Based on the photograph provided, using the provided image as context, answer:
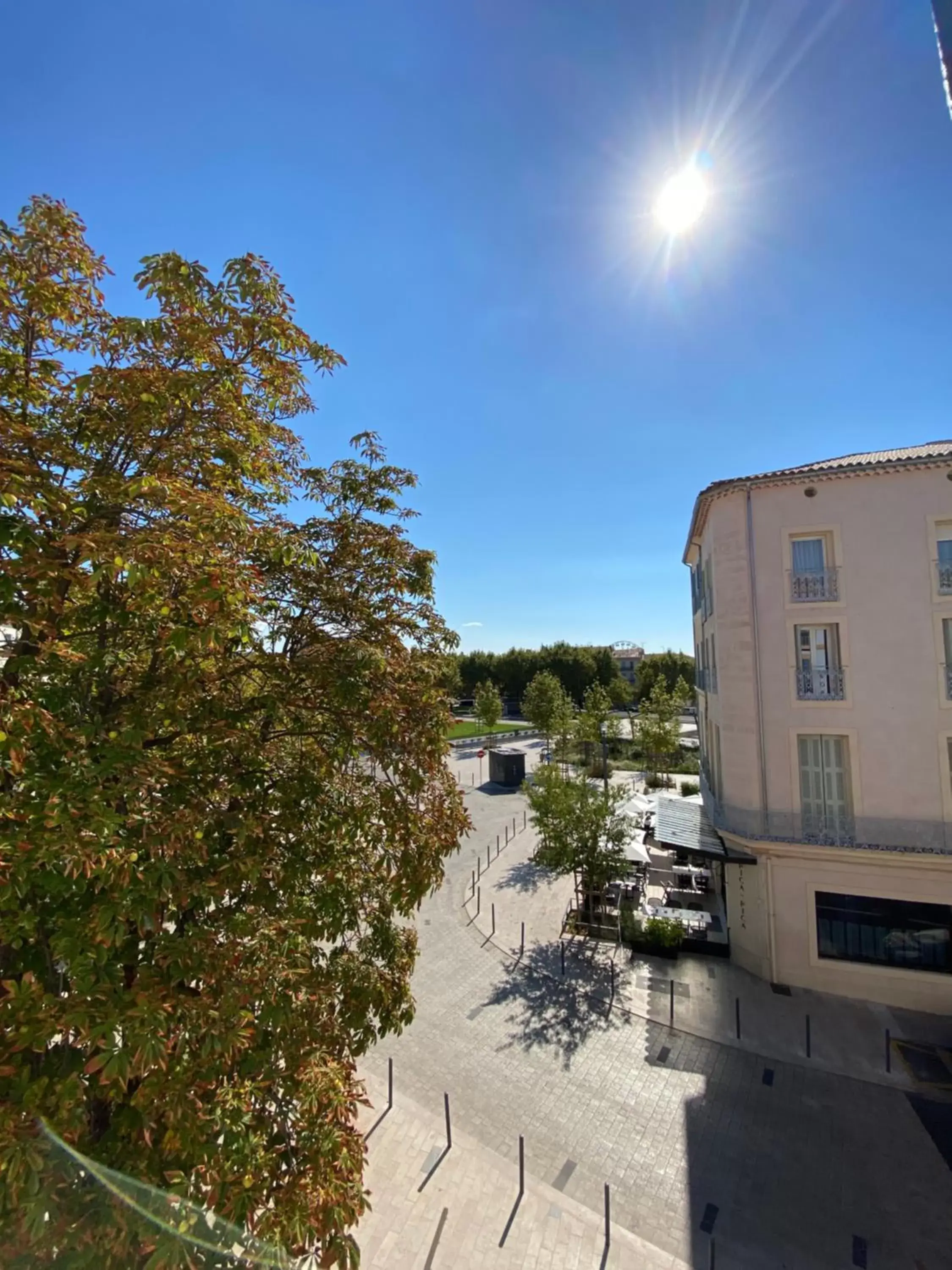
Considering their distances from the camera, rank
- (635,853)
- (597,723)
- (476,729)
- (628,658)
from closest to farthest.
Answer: (635,853)
(597,723)
(476,729)
(628,658)

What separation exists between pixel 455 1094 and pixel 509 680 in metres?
63.3

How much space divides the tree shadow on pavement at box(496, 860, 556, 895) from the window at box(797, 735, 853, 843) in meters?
8.07

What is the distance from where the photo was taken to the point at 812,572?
13453mm

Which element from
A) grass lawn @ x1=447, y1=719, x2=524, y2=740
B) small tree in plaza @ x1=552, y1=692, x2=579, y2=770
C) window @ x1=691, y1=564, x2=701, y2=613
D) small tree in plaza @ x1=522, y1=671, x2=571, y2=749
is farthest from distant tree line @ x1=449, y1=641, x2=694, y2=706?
window @ x1=691, y1=564, x2=701, y2=613

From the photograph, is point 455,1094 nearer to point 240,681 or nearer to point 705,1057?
point 705,1057

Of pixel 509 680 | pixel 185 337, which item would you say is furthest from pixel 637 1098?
pixel 509 680

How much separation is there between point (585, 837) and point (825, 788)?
5726 mm

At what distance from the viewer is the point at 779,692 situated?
13.5 meters

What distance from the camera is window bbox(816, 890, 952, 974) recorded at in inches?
476

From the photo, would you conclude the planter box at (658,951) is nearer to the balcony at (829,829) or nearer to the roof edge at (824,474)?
the balcony at (829,829)

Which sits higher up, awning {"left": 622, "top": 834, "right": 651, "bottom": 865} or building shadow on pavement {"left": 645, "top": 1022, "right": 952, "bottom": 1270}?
awning {"left": 622, "top": 834, "right": 651, "bottom": 865}

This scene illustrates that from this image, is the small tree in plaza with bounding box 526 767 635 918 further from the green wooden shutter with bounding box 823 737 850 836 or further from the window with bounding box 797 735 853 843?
the green wooden shutter with bounding box 823 737 850 836

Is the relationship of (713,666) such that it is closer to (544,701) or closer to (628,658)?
(544,701)

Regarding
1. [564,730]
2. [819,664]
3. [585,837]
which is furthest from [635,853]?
[564,730]
